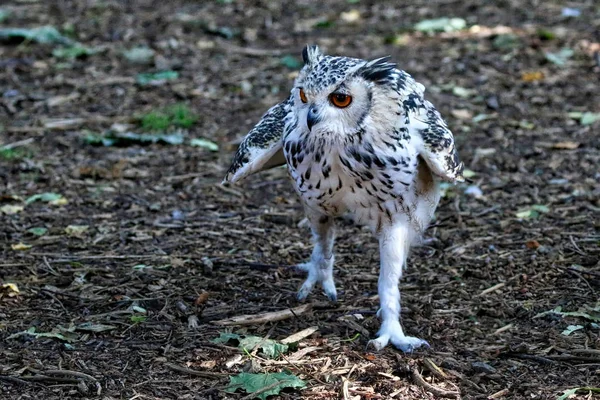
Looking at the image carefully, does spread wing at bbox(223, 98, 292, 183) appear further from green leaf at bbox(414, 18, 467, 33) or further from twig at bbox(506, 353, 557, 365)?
green leaf at bbox(414, 18, 467, 33)

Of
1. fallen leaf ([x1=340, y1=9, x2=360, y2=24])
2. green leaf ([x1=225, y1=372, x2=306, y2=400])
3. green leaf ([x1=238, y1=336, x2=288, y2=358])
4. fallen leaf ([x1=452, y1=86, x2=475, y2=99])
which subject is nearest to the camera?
green leaf ([x1=225, y1=372, x2=306, y2=400])

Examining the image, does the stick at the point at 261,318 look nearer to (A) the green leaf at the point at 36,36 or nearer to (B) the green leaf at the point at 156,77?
(B) the green leaf at the point at 156,77

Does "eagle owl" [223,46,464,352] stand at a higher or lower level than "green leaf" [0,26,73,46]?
higher

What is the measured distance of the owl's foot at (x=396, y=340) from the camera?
4859 mm

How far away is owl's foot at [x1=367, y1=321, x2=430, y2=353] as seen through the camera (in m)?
4.86

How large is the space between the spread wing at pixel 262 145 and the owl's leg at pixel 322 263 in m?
0.52

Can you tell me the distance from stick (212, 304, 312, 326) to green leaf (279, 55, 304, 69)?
16.5 ft

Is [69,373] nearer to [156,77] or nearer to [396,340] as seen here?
[396,340]

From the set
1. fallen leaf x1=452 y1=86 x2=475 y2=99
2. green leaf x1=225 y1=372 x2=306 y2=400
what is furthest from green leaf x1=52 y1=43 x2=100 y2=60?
green leaf x1=225 y1=372 x2=306 y2=400

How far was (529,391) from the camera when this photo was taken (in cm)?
445

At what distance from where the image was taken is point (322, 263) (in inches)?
216

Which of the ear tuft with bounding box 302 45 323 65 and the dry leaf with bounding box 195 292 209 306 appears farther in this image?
the dry leaf with bounding box 195 292 209 306

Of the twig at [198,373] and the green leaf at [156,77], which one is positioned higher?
the twig at [198,373]

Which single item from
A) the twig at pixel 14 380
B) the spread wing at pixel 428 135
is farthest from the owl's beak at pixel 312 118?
the twig at pixel 14 380
